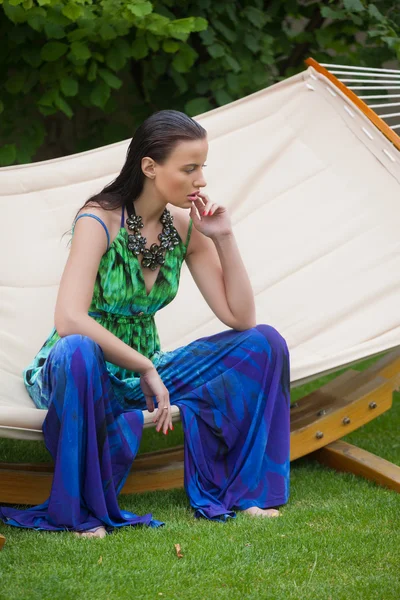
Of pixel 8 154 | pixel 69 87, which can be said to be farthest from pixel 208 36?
pixel 8 154

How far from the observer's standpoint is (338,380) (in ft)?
9.20

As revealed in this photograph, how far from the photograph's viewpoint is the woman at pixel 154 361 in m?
2.04

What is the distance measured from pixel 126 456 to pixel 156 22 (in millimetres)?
2038

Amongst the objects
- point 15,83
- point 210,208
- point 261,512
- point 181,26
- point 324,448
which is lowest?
point 324,448

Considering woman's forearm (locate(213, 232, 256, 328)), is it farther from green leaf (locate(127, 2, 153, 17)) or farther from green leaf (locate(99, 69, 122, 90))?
green leaf (locate(99, 69, 122, 90))

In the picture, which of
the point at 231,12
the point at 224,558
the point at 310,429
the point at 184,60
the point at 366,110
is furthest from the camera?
the point at 231,12

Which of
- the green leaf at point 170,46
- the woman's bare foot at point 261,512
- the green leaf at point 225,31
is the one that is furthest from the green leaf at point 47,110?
the woman's bare foot at point 261,512

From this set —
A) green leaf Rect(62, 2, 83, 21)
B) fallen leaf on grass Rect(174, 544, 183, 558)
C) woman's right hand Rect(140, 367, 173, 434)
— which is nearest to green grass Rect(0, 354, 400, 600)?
fallen leaf on grass Rect(174, 544, 183, 558)

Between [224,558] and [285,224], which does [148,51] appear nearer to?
[285,224]

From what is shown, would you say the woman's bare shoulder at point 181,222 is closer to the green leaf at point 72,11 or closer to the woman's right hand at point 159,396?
the woman's right hand at point 159,396

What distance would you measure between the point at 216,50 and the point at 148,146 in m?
1.79

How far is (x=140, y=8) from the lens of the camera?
11.3ft

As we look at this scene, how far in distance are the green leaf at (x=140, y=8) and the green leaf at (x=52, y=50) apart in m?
0.38

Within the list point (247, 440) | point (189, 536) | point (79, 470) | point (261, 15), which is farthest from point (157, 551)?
point (261, 15)
